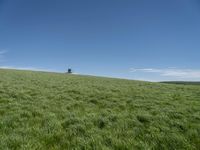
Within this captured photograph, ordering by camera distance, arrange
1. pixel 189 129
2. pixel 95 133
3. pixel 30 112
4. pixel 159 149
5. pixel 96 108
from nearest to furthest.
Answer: pixel 159 149 → pixel 95 133 → pixel 189 129 → pixel 30 112 → pixel 96 108

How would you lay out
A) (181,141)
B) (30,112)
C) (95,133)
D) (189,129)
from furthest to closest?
(30,112) < (189,129) < (95,133) < (181,141)

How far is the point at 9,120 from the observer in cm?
715

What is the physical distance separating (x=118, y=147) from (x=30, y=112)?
486 cm

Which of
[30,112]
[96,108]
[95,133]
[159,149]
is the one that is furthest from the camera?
[96,108]

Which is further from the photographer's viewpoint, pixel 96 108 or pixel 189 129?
pixel 96 108

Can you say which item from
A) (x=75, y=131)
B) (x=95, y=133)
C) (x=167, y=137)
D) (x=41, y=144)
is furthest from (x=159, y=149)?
(x=41, y=144)

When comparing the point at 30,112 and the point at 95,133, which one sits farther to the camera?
the point at 30,112

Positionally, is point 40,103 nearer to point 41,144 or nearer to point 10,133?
point 10,133

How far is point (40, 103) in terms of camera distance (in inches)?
409

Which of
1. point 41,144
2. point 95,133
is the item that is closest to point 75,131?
point 95,133

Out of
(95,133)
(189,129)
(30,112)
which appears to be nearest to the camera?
(95,133)

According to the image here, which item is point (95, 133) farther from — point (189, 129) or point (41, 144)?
point (189, 129)

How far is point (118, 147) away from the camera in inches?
210

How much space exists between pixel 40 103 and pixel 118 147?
6.40 m
